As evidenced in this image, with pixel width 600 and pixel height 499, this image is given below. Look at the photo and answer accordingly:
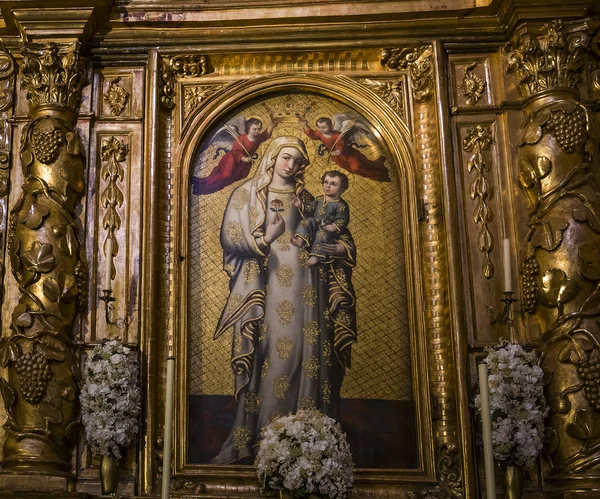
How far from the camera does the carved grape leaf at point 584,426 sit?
5.68 meters

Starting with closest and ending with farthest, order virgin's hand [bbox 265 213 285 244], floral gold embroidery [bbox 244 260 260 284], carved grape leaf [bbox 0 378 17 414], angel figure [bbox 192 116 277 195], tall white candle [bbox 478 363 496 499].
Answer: tall white candle [bbox 478 363 496 499]
carved grape leaf [bbox 0 378 17 414]
floral gold embroidery [bbox 244 260 260 284]
virgin's hand [bbox 265 213 285 244]
angel figure [bbox 192 116 277 195]

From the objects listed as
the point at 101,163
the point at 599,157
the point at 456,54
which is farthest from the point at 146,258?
the point at 599,157

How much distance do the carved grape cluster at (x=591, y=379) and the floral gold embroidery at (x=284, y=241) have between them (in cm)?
218

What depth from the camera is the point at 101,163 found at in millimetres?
6668

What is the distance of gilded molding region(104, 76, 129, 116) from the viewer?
22.2 ft

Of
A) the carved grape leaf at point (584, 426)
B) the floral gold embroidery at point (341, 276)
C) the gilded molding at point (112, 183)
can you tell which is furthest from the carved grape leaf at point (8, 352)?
the carved grape leaf at point (584, 426)

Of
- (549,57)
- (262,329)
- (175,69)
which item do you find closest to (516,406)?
(262,329)

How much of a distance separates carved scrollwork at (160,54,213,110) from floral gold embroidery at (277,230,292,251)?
4.35ft

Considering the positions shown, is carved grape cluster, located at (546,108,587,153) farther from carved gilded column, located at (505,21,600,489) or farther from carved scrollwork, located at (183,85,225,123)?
carved scrollwork, located at (183,85,225,123)

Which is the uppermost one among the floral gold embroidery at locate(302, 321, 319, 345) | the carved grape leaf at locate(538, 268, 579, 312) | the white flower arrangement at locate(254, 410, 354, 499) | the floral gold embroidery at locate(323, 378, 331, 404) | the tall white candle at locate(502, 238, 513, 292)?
the tall white candle at locate(502, 238, 513, 292)

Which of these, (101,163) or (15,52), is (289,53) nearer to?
(101,163)

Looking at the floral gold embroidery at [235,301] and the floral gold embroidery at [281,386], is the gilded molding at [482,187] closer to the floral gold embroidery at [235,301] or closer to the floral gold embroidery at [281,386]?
the floral gold embroidery at [281,386]

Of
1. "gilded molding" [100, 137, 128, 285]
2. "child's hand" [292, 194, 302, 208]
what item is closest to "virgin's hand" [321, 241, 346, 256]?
"child's hand" [292, 194, 302, 208]

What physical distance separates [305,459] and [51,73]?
3419 mm
